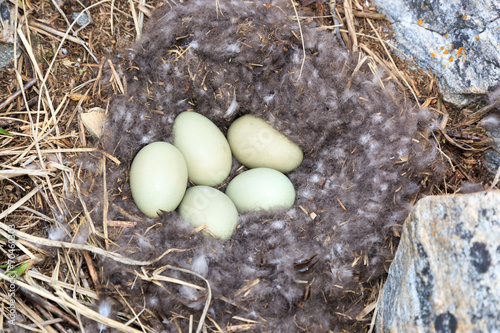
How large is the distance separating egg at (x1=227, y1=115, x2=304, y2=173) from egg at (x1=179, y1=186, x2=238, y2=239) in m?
0.30

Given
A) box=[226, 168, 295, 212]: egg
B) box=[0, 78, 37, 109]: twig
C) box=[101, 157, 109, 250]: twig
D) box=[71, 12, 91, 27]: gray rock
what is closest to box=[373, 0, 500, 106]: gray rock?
box=[226, 168, 295, 212]: egg

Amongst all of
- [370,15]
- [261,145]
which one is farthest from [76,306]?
[370,15]

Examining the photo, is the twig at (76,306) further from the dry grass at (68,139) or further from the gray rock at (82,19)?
the gray rock at (82,19)

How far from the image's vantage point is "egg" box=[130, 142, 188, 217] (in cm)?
170

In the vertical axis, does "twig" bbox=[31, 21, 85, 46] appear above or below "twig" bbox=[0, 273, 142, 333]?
above

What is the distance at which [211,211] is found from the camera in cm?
176

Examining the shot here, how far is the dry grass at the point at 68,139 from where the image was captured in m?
1.53

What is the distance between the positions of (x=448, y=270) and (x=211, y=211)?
0.94m

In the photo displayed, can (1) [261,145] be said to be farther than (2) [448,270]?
Yes

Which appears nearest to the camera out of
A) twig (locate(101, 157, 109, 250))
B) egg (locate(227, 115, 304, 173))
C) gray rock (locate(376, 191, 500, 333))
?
gray rock (locate(376, 191, 500, 333))

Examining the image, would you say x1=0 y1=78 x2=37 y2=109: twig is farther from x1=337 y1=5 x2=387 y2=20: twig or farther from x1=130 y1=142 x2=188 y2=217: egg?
x1=337 y1=5 x2=387 y2=20: twig

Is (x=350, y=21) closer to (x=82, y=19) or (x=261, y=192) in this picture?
(x=261, y=192)

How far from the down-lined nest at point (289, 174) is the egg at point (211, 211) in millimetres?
55

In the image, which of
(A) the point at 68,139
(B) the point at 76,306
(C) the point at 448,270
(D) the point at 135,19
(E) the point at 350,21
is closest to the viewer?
(C) the point at 448,270
